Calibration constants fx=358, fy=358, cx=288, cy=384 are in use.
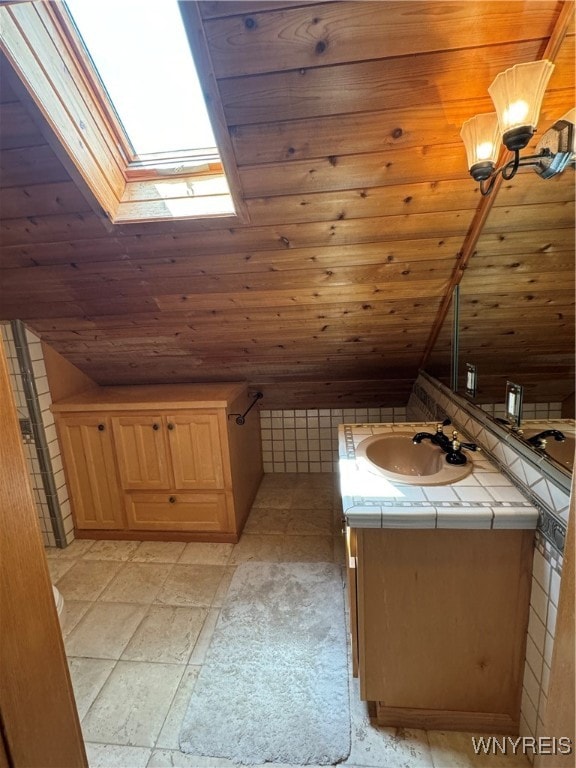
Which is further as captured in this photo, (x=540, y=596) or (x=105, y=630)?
(x=105, y=630)

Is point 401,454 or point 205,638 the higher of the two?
point 401,454

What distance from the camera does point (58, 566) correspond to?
2.22 meters

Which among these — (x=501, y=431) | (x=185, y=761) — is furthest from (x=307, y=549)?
(x=501, y=431)

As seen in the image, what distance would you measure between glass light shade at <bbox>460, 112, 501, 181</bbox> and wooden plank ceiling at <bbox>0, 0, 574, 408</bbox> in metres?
0.09

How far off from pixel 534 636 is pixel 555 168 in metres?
1.49

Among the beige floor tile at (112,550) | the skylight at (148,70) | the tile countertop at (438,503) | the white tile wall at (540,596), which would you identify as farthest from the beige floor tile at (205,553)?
the skylight at (148,70)

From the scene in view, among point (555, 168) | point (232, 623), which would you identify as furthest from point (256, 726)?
point (555, 168)

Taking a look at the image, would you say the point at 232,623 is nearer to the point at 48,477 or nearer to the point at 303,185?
the point at 48,477

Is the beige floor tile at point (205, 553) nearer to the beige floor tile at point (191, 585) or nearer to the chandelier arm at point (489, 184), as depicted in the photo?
the beige floor tile at point (191, 585)

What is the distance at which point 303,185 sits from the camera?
4.52ft

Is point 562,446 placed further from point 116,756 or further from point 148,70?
point 148,70

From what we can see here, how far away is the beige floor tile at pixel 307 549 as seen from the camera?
2.16 meters

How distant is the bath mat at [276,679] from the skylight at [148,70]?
215 cm

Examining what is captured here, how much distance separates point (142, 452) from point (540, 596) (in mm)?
2138
